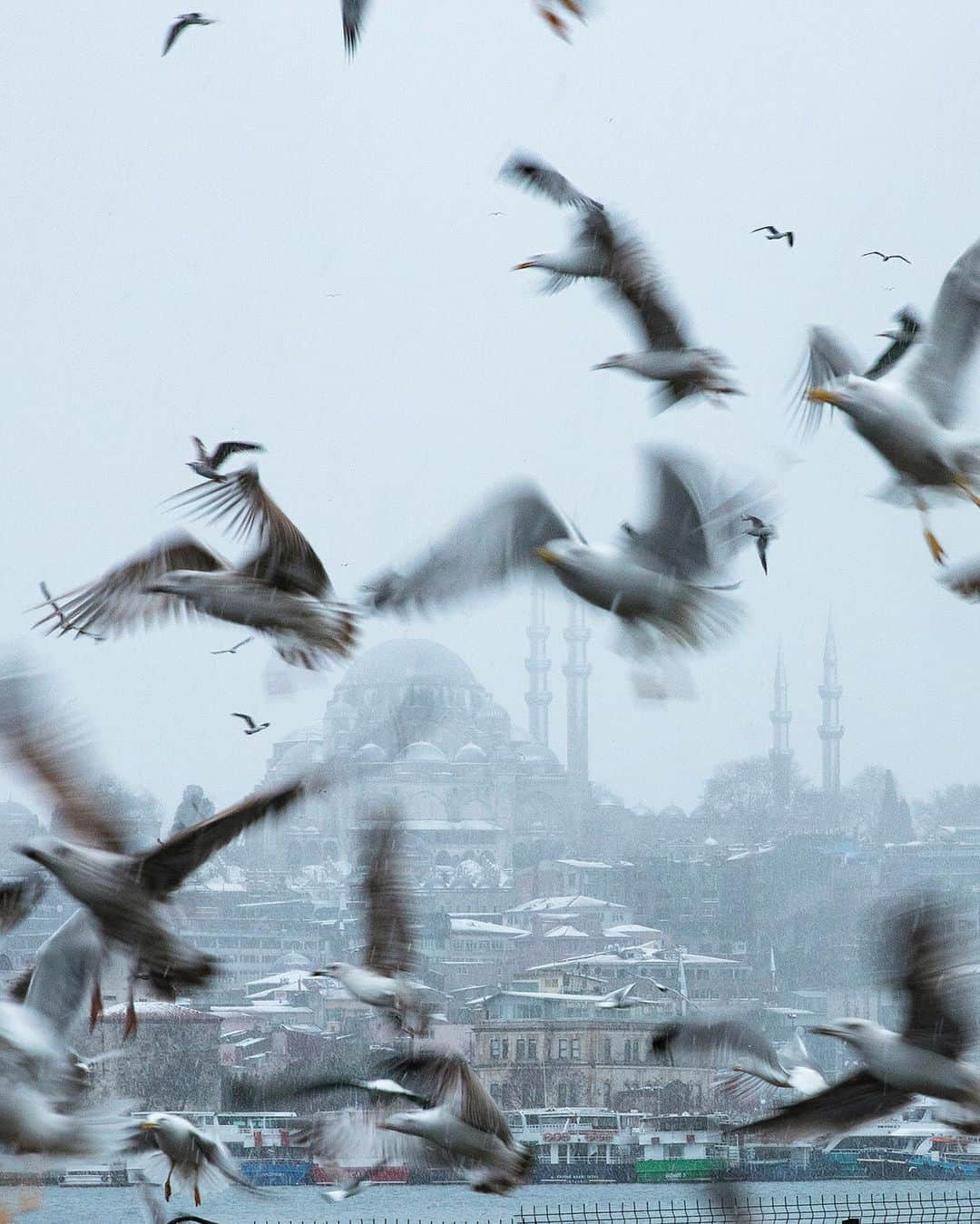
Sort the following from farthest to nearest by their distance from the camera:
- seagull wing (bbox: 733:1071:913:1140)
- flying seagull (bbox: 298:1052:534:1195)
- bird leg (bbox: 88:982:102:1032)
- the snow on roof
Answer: the snow on roof
flying seagull (bbox: 298:1052:534:1195)
bird leg (bbox: 88:982:102:1032)
seagull wing (bbox: 733:1071:913:1140)

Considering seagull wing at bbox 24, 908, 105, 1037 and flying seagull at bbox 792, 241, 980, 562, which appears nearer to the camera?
flying seagull at bbox 792, 241, 980, 562

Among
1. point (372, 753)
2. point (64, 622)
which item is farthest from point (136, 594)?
point (372, 753)

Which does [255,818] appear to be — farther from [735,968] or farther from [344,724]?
[344,724]

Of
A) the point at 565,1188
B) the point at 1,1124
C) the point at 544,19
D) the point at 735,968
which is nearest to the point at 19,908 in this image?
the point at 1,1124

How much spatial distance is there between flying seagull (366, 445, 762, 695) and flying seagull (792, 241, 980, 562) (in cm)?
29

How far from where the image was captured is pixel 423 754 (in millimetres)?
52219

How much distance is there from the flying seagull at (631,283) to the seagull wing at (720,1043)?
118 cm

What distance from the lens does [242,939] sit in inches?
1532

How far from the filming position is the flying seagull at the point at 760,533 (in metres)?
3.51

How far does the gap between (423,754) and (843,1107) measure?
4905 centimetres

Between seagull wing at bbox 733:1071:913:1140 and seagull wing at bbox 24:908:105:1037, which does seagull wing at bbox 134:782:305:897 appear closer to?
seagull wing at bbox 24:908:105:1037

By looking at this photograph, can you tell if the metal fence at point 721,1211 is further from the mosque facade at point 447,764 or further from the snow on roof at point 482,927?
the mosque facade at point 447,764

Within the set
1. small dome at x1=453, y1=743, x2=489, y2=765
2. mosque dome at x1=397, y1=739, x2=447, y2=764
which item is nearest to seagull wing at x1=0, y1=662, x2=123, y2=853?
mosque dome at x1=397, y1=739, x2=447, y2=764

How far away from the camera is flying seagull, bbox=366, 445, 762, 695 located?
12.1 ft
